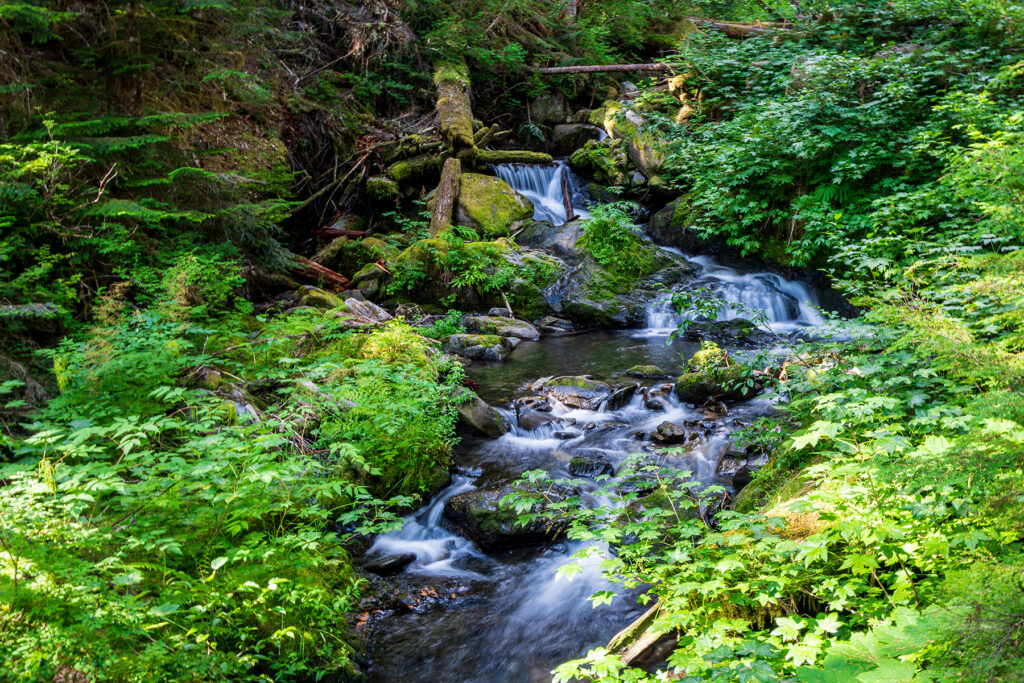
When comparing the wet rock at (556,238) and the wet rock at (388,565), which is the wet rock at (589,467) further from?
the wet rock at (556,238)

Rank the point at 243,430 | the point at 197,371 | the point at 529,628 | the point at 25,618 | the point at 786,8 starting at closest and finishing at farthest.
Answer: the point at 25,618 < the point at 243,430 < the point at 529,628 < the point at 197,371 < the point at 786,8

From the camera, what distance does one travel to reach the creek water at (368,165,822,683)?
371 cm

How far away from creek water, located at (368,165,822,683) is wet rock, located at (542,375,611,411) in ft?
0.46

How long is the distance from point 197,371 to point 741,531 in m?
5.16

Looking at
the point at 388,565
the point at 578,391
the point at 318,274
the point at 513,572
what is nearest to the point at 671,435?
the point at 578,391

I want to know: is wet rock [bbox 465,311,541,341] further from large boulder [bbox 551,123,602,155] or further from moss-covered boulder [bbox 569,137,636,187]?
large boulder [bbox 551,123,602,155]

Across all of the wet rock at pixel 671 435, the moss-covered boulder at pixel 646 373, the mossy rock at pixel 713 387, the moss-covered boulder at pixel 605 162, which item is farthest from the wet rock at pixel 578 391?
the moss-covered boulder at pixel 605 162

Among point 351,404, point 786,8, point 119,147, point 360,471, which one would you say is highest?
point 786,8

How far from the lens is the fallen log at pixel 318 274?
1036 centimetres

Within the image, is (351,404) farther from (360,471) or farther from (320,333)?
(320,333)

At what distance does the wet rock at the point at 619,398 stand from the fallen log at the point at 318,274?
6.39 meters

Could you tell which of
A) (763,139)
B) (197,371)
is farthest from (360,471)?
(763,139)

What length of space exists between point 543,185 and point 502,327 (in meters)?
5.93

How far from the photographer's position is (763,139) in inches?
384
